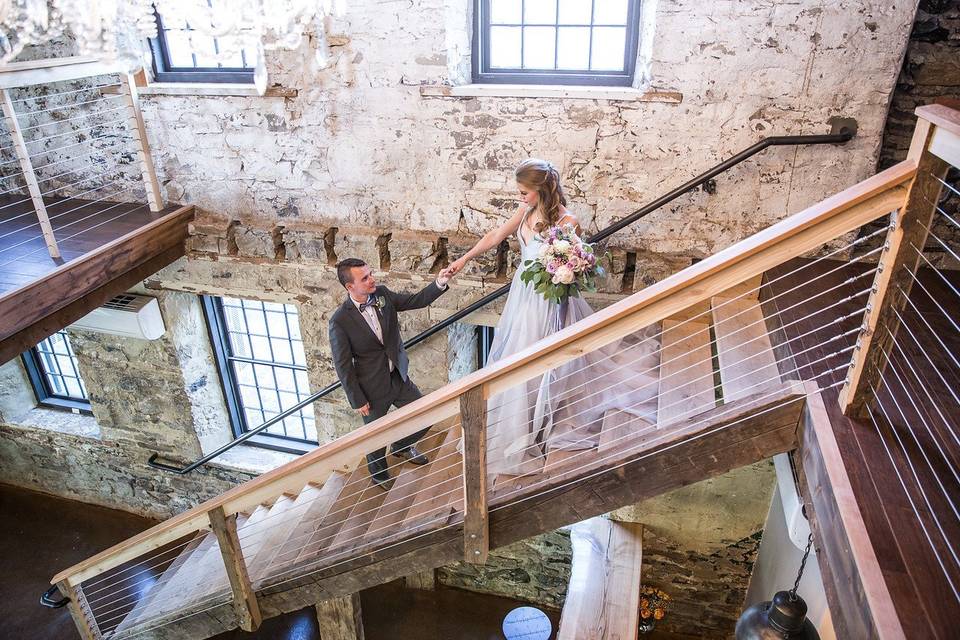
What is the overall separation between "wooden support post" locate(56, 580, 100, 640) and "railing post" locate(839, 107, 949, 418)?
4260 mm

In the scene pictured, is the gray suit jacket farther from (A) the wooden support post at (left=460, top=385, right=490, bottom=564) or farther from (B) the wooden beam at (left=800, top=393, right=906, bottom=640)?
(B) the wooden beam at (left=800, top=393, right=906, bottom=640)

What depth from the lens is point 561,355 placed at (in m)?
2.21

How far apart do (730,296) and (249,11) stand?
122 inches

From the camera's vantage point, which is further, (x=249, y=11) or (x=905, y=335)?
(x=249, y=11)

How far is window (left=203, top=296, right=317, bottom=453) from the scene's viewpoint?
5.50 m

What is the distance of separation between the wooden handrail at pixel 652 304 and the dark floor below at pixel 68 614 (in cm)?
285

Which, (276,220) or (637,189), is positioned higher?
(637,189)

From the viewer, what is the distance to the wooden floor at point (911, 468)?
1.63 metres

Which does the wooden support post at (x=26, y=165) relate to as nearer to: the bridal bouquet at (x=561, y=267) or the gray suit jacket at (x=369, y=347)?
the gray suit jacket at (x=369, y=347)

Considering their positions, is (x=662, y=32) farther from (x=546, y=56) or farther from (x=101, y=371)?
(x=101, y=371)

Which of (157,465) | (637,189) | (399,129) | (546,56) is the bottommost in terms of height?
(157,465)

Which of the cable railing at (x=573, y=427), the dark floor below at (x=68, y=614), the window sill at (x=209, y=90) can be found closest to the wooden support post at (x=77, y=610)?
the cable railing at (x=573, y=427)

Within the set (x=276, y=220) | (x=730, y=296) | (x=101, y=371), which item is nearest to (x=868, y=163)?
(x=730, y=296)

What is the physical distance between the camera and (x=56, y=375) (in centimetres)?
649
